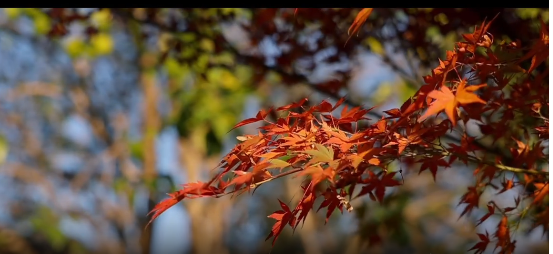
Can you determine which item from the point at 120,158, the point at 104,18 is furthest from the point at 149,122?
the point at 104,18

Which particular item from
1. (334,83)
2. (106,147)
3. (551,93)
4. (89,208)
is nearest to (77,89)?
(106,147)

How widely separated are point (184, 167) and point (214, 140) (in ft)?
4.00

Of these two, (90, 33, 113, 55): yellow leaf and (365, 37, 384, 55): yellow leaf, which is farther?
(90, 33, 113, 55): yellow leaf

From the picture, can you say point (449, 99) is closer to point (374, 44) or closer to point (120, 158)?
point (374, 44)

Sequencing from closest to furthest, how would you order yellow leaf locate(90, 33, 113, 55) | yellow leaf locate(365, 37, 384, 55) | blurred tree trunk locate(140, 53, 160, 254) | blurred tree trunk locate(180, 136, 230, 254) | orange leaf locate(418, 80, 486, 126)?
orange leaf locate(418, 80, 486, 126) < yellow leaf locate(365, 37, 384, 55) < yellow leaf locate(90, 33, 113, 55) < blurred tree trunk locate(140, 53, 160, 254) < blurred tree trunk locate(180, 136, 230, 254)

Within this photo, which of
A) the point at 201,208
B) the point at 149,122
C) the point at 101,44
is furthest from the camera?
the point at 149,122

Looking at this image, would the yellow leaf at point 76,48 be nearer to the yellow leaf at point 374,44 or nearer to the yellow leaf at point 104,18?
the yellow leaf at point 104,18

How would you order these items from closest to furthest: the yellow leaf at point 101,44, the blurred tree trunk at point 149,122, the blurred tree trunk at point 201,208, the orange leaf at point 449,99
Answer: the orange leaf at point 449,99
the yellow leaf at point 101,44
the blurred tree trunk at point 149,122
the blurred tree trunk at point 201,208

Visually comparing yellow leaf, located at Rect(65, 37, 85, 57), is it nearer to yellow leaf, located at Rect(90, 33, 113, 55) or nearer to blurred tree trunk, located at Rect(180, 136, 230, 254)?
yellow leaf, located at Rect(90, 33, 113, 55)

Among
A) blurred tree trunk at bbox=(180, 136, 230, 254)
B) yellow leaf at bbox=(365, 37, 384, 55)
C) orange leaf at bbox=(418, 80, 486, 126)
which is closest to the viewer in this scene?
orange leaf at bbox=(418, 80, 486, 126)

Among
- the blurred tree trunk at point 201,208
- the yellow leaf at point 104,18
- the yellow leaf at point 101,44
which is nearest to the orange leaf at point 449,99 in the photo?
the yellow leaf at point 104,18

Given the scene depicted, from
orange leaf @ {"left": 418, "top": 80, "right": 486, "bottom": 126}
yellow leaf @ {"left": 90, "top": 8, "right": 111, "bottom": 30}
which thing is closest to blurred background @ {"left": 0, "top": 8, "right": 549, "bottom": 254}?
yellow leaf @ {"left": 90, "top": 8, "right": 111, "bottom": 30}

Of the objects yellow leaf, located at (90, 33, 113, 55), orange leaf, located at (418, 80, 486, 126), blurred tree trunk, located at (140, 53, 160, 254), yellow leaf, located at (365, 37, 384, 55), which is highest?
yellow leaf, located at (90, 33, 113, 55)

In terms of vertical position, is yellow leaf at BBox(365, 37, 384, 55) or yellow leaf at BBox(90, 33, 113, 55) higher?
yellow leaf at BBox(90, 33, 113, 55)
